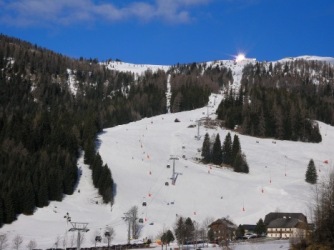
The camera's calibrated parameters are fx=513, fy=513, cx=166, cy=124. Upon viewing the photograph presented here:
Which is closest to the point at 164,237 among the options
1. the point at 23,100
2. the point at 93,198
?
the point at 93,198

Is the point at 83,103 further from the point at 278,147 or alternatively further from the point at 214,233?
the point at 214,233

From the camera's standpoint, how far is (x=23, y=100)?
7869 inches

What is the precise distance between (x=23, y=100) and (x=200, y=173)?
4871 inches

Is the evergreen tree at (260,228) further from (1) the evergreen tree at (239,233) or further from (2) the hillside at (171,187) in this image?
(2) the hillside at (171,187)

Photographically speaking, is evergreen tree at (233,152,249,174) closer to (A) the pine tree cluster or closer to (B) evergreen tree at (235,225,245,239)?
(A) the pine tree cluster

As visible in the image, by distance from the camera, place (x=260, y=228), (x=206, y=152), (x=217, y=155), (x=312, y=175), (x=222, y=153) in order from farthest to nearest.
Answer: (x=222, y=153) < (x=206, y=152) < (x=217, y=155) < (x=312, y=175) < (x=260, y=228)

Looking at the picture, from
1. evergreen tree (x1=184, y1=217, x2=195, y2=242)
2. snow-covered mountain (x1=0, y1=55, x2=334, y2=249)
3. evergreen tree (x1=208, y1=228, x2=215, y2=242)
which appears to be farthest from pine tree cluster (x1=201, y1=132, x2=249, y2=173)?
evergreen tree (x1=184, y1=217, x2=195, y2=242)

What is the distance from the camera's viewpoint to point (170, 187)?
287 ft

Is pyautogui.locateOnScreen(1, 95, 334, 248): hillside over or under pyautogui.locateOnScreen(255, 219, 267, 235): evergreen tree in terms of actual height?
over

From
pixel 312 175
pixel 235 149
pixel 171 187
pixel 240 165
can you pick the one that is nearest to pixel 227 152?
pixel 235 149

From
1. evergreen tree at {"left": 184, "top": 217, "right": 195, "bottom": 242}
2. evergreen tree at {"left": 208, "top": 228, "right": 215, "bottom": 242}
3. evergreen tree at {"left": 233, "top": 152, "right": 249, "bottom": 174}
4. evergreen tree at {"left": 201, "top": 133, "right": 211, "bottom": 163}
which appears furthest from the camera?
evergreen tree at {"left": 201, "top": 133, "right": 211, "bottom": 163}

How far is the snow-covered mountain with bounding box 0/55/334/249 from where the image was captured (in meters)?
70.5

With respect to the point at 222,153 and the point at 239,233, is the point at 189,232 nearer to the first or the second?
the point at 239,233

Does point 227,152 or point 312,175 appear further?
point 227,152
